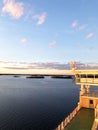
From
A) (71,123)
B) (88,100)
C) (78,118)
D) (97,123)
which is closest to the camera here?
(97,123)

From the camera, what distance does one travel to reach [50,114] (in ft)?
195

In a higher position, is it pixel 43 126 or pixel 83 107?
pixel 83 107

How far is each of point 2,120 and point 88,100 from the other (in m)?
26.3

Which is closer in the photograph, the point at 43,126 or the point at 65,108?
the point at 43,126

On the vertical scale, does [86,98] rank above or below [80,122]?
above

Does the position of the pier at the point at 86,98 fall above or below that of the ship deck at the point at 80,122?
above

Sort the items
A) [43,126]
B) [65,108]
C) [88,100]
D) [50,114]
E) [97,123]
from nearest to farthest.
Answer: [97,123]
[88,100]
[43,126]
[50,114]
[65,108]

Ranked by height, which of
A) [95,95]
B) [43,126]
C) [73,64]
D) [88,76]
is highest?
[73,64]

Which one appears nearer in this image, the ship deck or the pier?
the ship deck

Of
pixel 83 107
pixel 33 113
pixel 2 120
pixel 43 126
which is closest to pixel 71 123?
pixel 83 107

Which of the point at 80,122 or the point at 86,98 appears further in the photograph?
the point at 86,98

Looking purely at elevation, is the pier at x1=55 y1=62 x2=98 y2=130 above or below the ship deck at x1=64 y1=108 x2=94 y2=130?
above

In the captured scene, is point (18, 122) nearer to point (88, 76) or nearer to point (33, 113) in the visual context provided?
point (33, 113)

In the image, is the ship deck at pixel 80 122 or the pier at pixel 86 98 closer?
the ship deck at pixel 80 122
